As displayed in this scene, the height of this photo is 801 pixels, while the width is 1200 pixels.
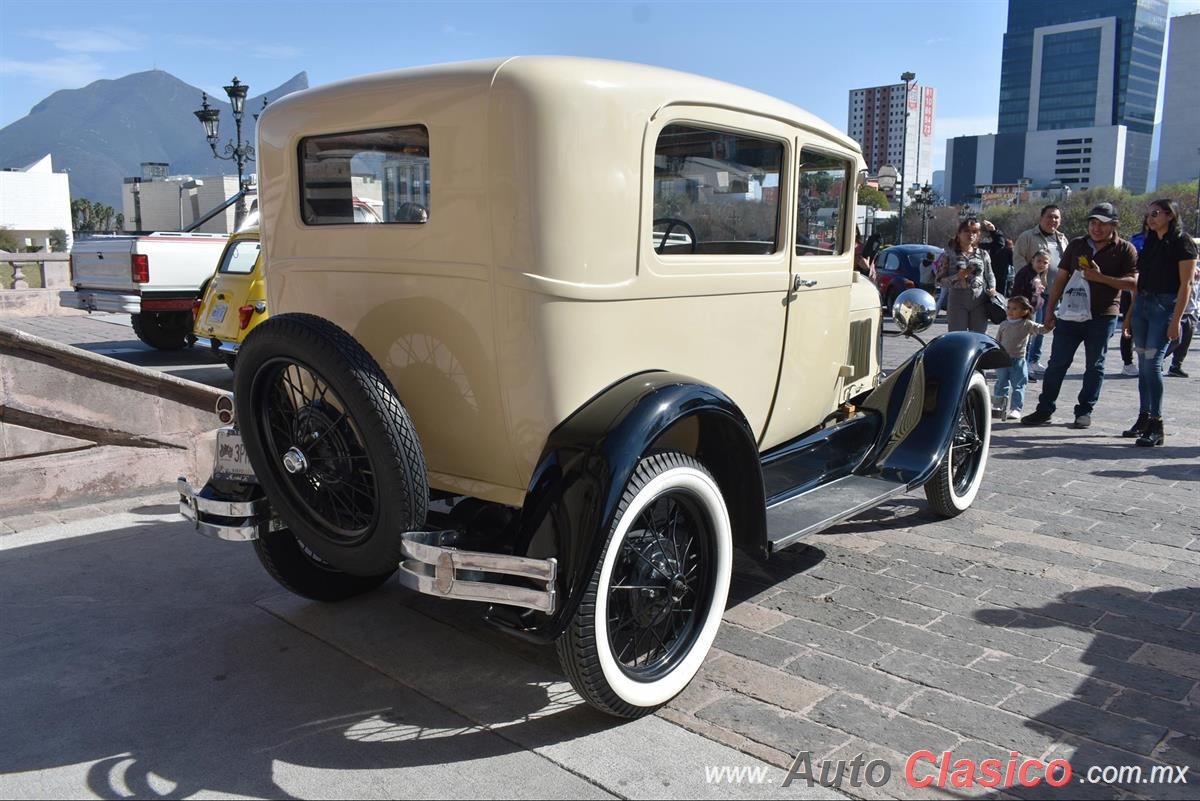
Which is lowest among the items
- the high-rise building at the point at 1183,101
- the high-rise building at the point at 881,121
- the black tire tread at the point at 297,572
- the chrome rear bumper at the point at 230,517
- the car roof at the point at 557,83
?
the black tire tread at the point at 297,572

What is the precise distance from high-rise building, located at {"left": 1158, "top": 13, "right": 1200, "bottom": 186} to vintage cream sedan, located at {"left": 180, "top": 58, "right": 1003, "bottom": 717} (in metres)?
146

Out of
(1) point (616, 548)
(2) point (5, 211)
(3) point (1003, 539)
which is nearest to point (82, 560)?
(1) point (616, 548)

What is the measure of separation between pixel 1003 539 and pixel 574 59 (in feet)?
10.7

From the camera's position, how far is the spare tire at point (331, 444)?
2.70 m

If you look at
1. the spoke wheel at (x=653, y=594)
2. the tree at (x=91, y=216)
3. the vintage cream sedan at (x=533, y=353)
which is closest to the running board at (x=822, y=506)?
the vintage cream sedan at (x=533, y=353)

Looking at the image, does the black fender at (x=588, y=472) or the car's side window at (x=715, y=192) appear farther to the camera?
the car's side window at (x=715, y=192)

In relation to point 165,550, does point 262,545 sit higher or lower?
higher

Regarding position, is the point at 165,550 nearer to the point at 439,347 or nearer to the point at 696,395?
the point at 439,347

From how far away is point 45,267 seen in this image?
19000mm

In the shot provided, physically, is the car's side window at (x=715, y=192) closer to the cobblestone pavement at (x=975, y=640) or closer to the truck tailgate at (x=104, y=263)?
the cobblestone pavement at (x=975, y=640)

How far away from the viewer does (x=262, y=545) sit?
3615 millimetres

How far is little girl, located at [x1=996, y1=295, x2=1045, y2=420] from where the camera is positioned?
23.4ft

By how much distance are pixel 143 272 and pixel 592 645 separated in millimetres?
10898

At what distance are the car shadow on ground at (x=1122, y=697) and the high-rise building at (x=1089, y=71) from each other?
191m
